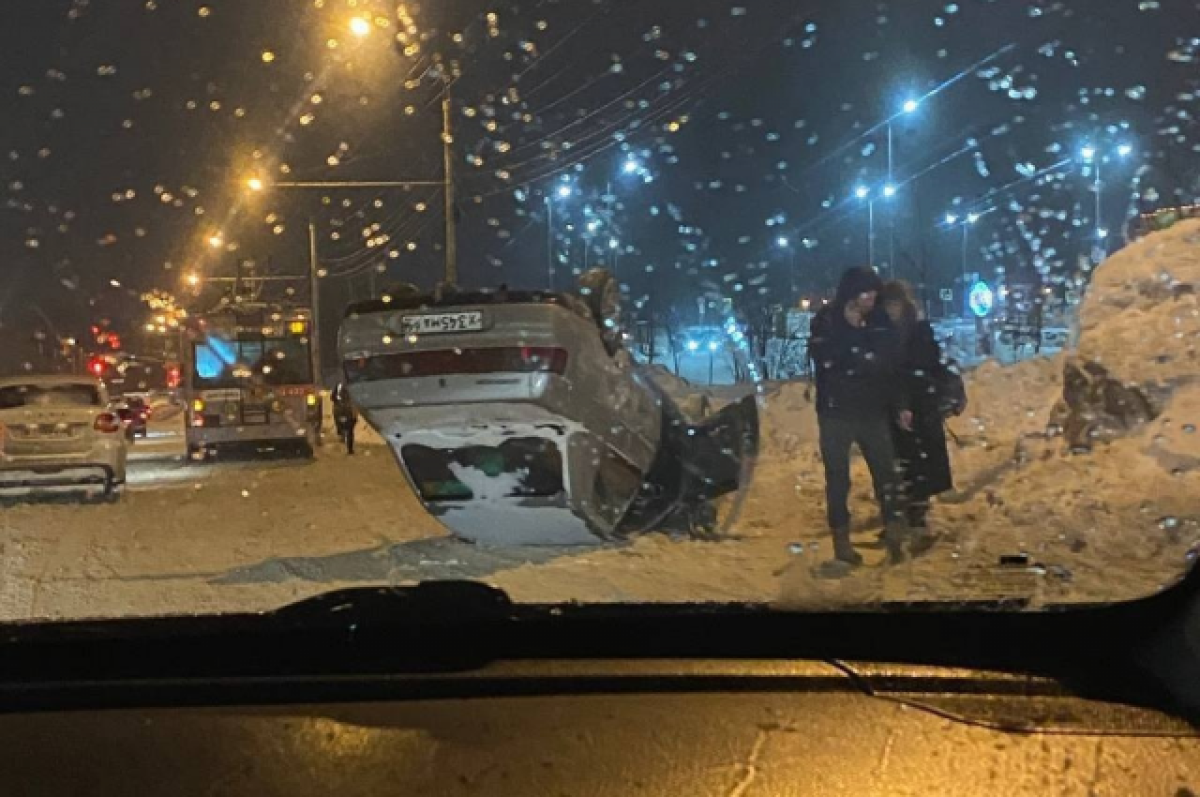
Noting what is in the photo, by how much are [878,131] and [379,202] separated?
5.55 metres

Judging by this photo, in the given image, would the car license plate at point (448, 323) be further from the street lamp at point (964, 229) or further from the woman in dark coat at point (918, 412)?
the street lamp at point (964, 229)

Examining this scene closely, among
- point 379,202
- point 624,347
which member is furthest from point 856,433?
point 379,202

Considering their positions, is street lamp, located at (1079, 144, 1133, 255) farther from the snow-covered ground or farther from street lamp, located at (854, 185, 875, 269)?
street lamp, located at (854, 185, 875, 269)

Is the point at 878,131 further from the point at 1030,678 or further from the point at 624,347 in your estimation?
the point at 1030,678

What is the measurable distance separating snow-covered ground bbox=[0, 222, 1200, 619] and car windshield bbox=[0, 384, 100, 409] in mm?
1581

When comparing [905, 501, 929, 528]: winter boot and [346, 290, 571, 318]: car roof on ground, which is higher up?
[346, 290, 571, 318]: car roof on ground

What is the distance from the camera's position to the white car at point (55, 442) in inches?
674

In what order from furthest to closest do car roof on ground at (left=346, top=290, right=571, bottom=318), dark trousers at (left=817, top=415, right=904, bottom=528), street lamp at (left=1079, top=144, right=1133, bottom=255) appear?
street lamp at (left=1079, top=144, right=1133, bottom=255) → car roof on ground at (left=346, top=290, right=571, bottom=318) → dark trousers at (left=817, top=415, right=904, bottom=528)

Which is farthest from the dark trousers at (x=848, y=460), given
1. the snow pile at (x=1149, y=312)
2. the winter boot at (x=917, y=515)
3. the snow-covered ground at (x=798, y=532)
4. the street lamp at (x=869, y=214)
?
the street lamp at (x=869, y=214)

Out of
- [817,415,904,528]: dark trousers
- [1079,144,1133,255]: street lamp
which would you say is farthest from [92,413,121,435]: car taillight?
[1079,144,1133,255]: street lamp

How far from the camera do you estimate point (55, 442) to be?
690 inches

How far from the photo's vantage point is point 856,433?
9539 millimetres

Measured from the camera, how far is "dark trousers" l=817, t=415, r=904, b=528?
9.54m

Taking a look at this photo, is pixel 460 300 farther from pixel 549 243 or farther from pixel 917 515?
pixel 917 515
